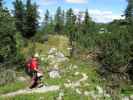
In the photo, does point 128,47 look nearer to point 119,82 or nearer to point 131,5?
point 119,82

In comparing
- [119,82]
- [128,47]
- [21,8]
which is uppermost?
[21,8]

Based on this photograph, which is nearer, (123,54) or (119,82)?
(119,82)

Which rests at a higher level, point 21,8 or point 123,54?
point 21,8

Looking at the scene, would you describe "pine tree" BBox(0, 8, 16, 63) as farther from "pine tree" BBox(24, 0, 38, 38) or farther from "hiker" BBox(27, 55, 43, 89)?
"pine tree" BBox(24, 0, 38, 38)

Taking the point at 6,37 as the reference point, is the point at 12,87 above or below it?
below

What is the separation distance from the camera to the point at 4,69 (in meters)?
29.8

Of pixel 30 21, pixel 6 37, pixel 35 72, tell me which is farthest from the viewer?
pixel 30 21

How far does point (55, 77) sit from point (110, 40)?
13.3m

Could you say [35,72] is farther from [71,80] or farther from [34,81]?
[71,80]

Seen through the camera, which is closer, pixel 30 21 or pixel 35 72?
pixel 35 72

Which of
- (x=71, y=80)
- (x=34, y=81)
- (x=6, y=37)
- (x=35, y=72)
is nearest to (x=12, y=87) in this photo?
(x=34, y=81)

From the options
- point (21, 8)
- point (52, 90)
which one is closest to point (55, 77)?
point (52, 90)

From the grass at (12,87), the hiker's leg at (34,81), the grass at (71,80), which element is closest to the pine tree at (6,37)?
the grass at (71,80)

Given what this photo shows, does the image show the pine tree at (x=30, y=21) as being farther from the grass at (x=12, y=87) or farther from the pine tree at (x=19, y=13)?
the grass at (x=12, y=87)
